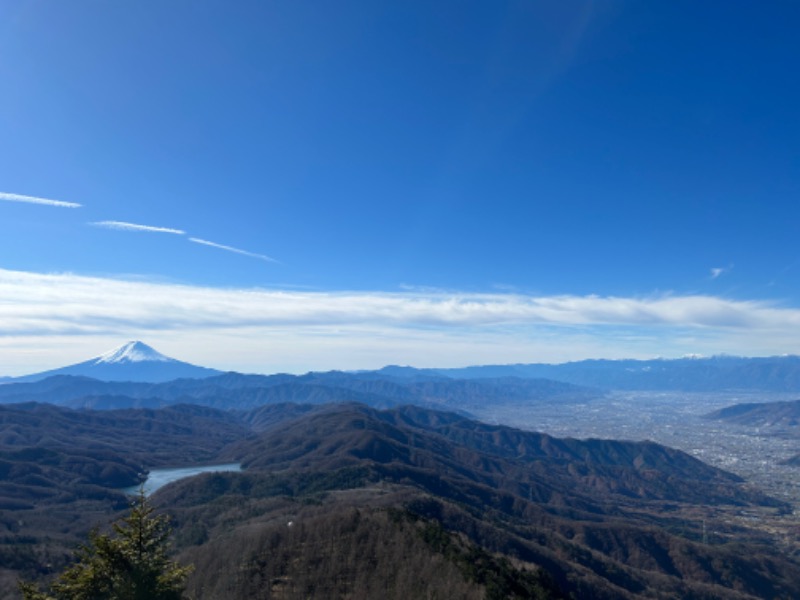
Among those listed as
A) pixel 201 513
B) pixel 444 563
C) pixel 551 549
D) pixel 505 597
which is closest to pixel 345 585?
pixel 444 563

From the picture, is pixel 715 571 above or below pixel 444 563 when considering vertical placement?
below

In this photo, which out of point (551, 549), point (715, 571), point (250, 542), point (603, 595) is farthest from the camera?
point (715, 571)

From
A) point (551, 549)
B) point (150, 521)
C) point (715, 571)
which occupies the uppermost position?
point (150, 521)

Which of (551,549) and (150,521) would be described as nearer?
(150,521)

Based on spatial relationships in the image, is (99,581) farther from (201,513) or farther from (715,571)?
(715,571)

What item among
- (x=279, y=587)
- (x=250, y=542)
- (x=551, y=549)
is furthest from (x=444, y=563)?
(x=551, y=549)

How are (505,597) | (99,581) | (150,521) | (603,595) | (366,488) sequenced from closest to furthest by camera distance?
(99,581)
(150,521)
(505,597)
(603,595)
(366,488)
